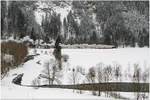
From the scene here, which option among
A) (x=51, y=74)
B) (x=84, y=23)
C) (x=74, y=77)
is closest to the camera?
(x=74, y=77)

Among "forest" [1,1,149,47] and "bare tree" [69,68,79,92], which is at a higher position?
"forest" [1,1,149,47]

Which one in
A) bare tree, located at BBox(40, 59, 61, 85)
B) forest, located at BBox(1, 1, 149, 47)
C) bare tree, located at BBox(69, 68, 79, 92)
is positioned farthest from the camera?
forest, located at BBox(1, 1, 149, 47)

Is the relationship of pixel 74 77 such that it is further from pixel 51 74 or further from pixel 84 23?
pixel 84 23

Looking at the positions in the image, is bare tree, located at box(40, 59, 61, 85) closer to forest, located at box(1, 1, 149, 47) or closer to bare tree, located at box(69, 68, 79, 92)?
bare tree, located at box(69, 68, 79, 92)

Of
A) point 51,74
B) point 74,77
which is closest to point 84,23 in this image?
point 51,74

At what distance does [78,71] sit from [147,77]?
13179mm

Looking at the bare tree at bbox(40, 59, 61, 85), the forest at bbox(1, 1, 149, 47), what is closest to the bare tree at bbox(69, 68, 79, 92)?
the bare tree at bbox(40, 59, 61, 85)


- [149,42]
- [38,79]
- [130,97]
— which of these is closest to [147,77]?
[130,97]

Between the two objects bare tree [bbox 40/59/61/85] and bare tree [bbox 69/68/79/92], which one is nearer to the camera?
bare tree [bbox 69/68/79/92]

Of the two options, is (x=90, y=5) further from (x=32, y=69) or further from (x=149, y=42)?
(x=32, y=69)

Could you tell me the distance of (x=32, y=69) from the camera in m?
41.0

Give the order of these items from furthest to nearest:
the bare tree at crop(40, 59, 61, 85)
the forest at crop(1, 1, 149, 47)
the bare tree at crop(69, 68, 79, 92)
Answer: the forest at crop(1, 1, 149, 47) → the bare tree at crop(40, 59, 61, 85) → the bare tree at crop(69, 68, 79, 92)

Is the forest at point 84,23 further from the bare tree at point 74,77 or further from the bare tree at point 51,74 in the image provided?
the bare tree at point 74,77

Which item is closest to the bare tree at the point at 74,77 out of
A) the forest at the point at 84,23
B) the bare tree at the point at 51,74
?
the bare tree at the point at 51,74
